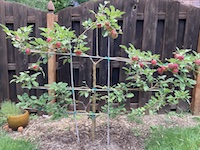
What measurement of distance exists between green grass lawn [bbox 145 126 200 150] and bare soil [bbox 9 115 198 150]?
122 mm

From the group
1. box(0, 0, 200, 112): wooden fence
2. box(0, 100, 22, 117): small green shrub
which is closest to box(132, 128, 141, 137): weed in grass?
box(0, 0, 200, 112): wooden fence

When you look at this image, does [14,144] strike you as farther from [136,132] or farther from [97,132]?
[136,132]

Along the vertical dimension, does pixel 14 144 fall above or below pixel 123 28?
below

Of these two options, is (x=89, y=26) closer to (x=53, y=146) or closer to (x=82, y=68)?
(x=82, y=68)

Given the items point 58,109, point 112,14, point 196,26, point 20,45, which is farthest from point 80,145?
point 196,26

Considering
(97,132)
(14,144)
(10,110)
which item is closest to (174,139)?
(97,132)

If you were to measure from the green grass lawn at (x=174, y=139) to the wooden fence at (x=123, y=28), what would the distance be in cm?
77

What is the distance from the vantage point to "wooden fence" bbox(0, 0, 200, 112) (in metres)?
3.16

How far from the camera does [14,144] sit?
8.01ft

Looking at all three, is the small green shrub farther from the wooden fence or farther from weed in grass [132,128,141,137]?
weed in grass [132,128,141,137]

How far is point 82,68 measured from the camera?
3.31 m

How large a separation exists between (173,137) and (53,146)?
1305mm

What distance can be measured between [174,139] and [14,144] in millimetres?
1673

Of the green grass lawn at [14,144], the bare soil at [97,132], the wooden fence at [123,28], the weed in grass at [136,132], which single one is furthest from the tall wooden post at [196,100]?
the green grass lawn at [14,144]
